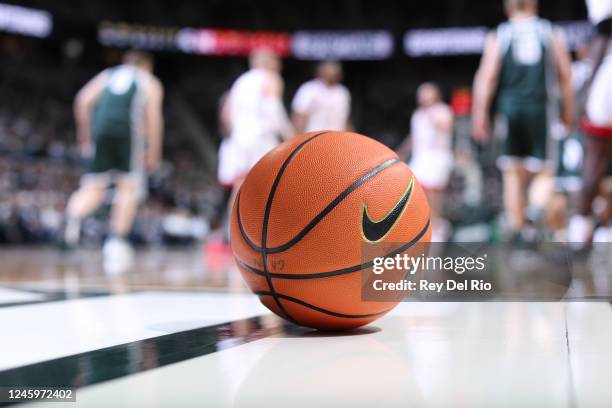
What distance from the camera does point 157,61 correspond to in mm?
19578

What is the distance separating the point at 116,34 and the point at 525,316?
16.6 m

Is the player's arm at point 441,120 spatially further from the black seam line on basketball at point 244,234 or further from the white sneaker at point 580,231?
the black seam line on basketball at point 244,234

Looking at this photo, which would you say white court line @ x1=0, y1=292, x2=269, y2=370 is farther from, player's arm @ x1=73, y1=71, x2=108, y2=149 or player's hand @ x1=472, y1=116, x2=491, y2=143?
player's arm @ x1=73, y1=71, x2=108, y2=149

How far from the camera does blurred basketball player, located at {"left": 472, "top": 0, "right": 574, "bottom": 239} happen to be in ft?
16.4

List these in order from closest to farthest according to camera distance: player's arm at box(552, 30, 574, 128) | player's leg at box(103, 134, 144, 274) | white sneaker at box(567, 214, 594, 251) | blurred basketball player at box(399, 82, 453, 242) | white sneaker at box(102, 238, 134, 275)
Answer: white sneaker at box(567, 214, 594, 251) < player's arm at box(552, 30, 574, 128) < white sneaker at box(102, 238, 134, 275) < player's leg at box(103, 134, 144, 274) < blurred basketball player at box(399, 82, 453, 242)

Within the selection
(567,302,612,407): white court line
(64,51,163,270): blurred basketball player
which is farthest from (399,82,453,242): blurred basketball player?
(567,302,612,407): white court line

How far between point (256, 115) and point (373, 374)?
5024 mm

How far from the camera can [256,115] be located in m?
6.18

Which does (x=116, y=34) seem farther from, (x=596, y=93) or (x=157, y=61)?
(x=596, y=93)

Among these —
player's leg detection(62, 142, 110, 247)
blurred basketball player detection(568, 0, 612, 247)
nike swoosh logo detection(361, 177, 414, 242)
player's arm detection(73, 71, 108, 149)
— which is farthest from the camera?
player's arm detection(73, 71, 108, 149)

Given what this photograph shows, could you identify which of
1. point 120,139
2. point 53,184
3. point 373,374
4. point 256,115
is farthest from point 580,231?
point 53,184

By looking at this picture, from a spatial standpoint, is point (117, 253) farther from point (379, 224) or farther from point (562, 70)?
point (379, 224)

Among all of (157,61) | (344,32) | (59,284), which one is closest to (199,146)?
(157,61)

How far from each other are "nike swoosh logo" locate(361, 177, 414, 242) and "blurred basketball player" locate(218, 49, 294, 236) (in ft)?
13.5
